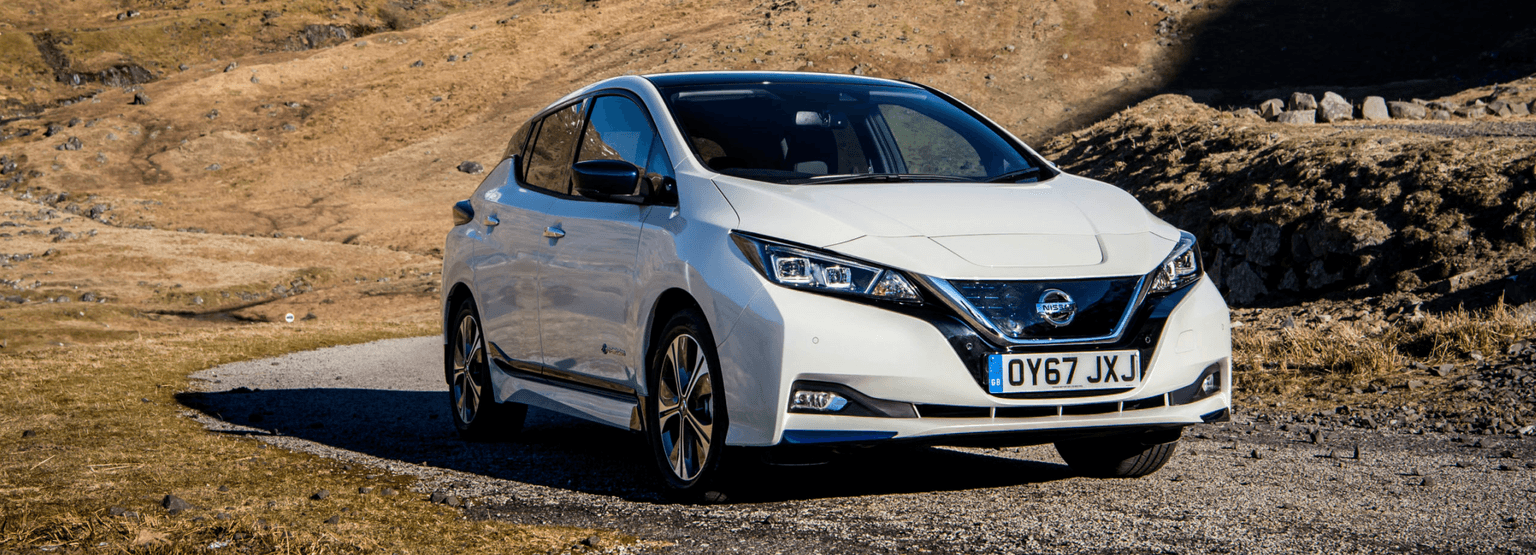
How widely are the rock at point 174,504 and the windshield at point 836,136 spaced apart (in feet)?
7.57

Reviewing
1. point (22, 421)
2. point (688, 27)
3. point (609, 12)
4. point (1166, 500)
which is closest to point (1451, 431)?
point (1166, 500)

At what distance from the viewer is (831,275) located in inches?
186

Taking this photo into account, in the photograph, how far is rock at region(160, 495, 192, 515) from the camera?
5.09 m

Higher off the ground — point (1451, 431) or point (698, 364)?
Answer: point (698, 364)

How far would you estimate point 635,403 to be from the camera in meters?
5.80

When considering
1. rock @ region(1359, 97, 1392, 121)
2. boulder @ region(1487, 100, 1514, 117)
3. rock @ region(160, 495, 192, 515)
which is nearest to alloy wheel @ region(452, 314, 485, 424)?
rock @ region(160, 495, 192, 515)

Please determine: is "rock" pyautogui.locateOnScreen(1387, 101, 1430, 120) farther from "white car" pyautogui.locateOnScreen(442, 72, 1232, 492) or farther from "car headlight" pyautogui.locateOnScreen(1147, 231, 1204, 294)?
"car headlight" pyautogui.locateOnScreen(1147, 231, 1204, 294)

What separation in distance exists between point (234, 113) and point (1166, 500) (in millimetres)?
65792

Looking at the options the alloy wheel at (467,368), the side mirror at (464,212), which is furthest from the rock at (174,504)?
the side mirror at (464,212)

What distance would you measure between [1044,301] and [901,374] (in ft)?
1.79

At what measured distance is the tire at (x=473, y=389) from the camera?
754cm

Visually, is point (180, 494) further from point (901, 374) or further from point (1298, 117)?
point (1298, 117)

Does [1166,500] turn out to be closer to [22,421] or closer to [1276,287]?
[22,421]

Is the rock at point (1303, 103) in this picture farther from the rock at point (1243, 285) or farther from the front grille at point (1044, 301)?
the front grille at point (1044, 301)
